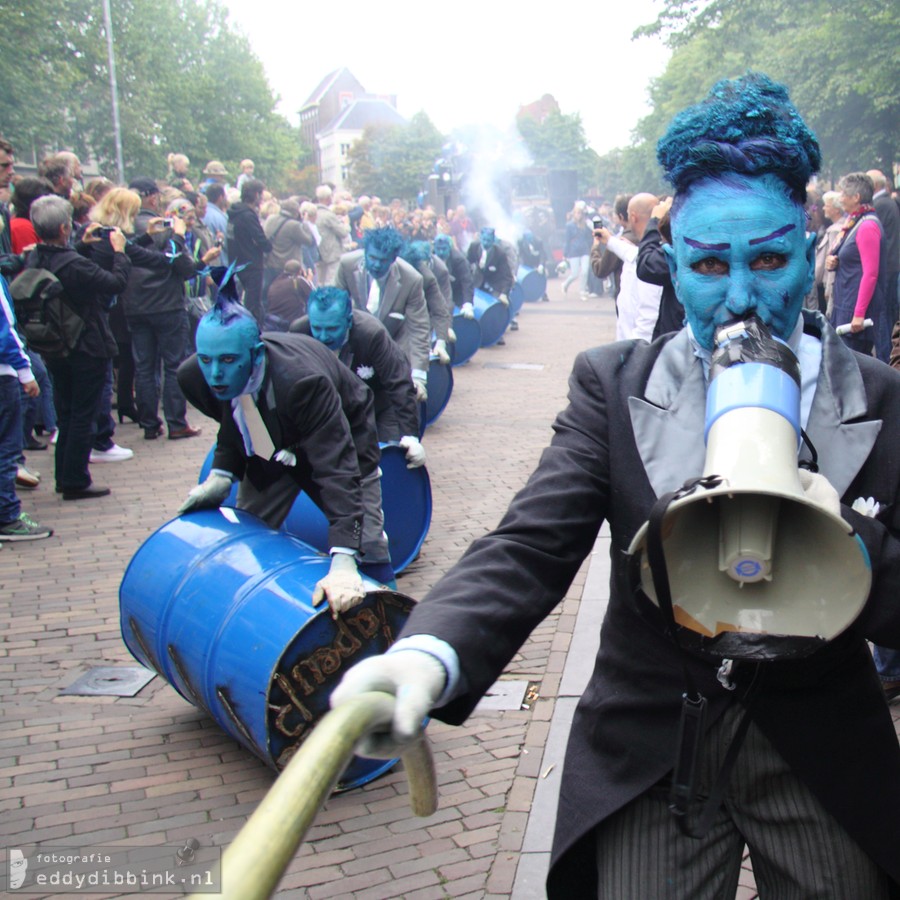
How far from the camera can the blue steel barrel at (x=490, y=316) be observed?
51.6 ft

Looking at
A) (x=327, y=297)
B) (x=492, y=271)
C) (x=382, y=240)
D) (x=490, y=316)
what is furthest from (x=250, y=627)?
(x=492, y=271)

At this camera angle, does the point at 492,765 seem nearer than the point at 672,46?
Yes

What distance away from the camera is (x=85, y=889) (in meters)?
3.48

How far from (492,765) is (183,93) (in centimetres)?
4719

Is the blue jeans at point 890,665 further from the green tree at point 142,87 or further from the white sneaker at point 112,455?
the green tree at point 142,87

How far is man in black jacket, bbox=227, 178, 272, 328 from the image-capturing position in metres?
12.9

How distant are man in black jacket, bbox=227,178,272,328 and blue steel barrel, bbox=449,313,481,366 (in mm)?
2377

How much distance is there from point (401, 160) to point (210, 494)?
6791 cm

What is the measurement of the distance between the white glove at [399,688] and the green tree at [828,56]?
23061mm

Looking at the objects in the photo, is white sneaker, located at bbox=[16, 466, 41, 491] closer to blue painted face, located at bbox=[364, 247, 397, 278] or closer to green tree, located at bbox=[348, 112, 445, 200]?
blue painted face, located at bbox=[364, 247, 397, 278]

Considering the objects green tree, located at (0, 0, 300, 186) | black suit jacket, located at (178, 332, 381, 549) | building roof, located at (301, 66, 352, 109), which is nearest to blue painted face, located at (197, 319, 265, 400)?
black suit jacket, located at (178, 332, 381, 549)

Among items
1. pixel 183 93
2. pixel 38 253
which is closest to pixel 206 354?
pixel 38 253

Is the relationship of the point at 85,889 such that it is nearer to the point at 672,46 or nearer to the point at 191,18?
the point at 672,46

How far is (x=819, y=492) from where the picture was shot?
1.37 metres
